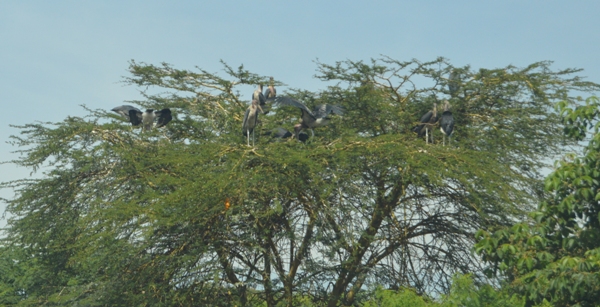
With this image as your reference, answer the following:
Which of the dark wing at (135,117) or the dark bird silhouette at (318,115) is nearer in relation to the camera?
the dark bird silhouette at (318,115)

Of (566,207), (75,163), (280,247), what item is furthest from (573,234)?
(75,163)

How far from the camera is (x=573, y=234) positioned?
29.1 feet

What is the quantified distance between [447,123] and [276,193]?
3216 mm

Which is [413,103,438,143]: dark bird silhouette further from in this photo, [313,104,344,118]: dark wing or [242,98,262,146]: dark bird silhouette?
[242,98,262,146]: dark bird silhouette

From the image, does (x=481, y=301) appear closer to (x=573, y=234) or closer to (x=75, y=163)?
(x=573, y=234)

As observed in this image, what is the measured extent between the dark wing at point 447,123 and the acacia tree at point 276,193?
2.02 feet

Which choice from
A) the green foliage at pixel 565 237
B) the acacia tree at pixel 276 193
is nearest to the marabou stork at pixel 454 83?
the acacia tree at pixel 276 193

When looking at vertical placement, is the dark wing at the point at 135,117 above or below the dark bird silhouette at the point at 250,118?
above

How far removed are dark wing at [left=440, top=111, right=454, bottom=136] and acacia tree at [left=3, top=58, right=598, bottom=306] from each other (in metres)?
0.61

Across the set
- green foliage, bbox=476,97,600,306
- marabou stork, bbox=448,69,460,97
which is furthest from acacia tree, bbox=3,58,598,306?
green foliage, bbox=476,97,600,306

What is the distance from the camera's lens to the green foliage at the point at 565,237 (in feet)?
26.8

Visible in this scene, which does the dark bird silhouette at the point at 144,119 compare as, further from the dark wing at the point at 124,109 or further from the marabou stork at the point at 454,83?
the marabou stork at the point at 454,83

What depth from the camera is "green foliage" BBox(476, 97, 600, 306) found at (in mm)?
8180

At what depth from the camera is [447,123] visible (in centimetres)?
1466
